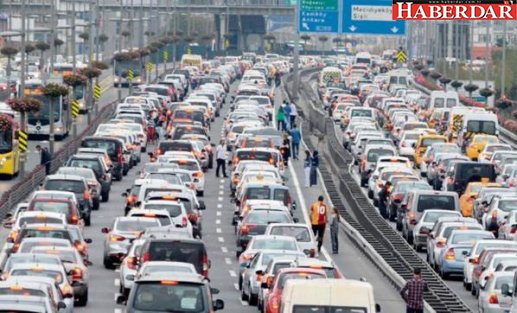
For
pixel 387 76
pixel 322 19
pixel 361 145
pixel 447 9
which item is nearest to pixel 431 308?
pixel 447 9

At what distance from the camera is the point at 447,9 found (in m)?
62.4

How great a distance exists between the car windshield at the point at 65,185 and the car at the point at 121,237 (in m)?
9.66

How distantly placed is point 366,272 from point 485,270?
7104mm

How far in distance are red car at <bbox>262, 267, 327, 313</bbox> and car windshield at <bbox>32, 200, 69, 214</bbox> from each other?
49.6 ft

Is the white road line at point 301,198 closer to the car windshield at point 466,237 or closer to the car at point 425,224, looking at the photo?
the car at point 425,224

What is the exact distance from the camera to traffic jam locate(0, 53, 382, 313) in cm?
→ 3039

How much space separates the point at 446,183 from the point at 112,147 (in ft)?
39.5

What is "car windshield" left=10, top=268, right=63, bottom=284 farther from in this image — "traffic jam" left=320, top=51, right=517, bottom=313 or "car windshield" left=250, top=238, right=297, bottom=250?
"traffic jam" left=320, top=51, right=517, bottom=313

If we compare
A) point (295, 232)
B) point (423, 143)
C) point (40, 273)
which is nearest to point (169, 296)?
point (40, 273)

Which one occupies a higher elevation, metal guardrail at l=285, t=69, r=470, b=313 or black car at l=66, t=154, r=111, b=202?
black car at l=66, t=154, r=111, b=202

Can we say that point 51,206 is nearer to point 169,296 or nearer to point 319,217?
point 319,217

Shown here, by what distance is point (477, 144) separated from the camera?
7506 cm

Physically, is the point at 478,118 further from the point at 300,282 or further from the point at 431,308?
the point at 300,282

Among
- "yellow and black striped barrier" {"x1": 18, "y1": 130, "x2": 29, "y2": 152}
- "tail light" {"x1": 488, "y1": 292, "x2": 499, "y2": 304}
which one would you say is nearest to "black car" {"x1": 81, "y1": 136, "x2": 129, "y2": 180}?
"yellow and black striped barrier" {"x1": 18, "y1": 130, "x2": 29, "y2": 152}
